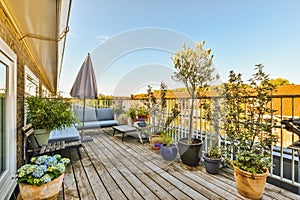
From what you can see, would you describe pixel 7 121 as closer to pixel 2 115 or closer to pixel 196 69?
pixel 2 115

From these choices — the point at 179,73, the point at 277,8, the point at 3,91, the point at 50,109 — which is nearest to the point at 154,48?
the point at 179,73

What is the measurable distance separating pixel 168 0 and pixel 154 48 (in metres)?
2.55

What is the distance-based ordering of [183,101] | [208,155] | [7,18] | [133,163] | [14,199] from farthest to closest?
[183,101]
[133,163]
[208,155]
[14,199]
[7,18]

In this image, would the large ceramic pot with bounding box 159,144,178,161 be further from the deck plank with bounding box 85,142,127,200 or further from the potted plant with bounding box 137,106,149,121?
the potted plant with bounding box 137,106,149,121

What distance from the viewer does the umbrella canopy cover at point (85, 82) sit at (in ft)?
13.1

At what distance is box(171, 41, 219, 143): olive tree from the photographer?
276 cm

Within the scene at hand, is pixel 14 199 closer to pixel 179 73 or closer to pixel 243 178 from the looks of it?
pixel 243 178

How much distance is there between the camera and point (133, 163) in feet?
9.48

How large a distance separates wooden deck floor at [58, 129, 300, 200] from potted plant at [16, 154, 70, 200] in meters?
0.32

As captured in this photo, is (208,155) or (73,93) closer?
(208,155)

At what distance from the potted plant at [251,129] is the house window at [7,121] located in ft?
9.11

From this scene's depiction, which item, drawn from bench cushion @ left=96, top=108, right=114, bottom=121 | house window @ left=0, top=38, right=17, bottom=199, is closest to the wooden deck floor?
house window @ left=0, top=38, right=17, bottom=199

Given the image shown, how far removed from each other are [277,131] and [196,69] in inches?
61.1

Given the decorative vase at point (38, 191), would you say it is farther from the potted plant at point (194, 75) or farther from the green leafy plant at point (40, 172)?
the potted plant at point (194, 75)
